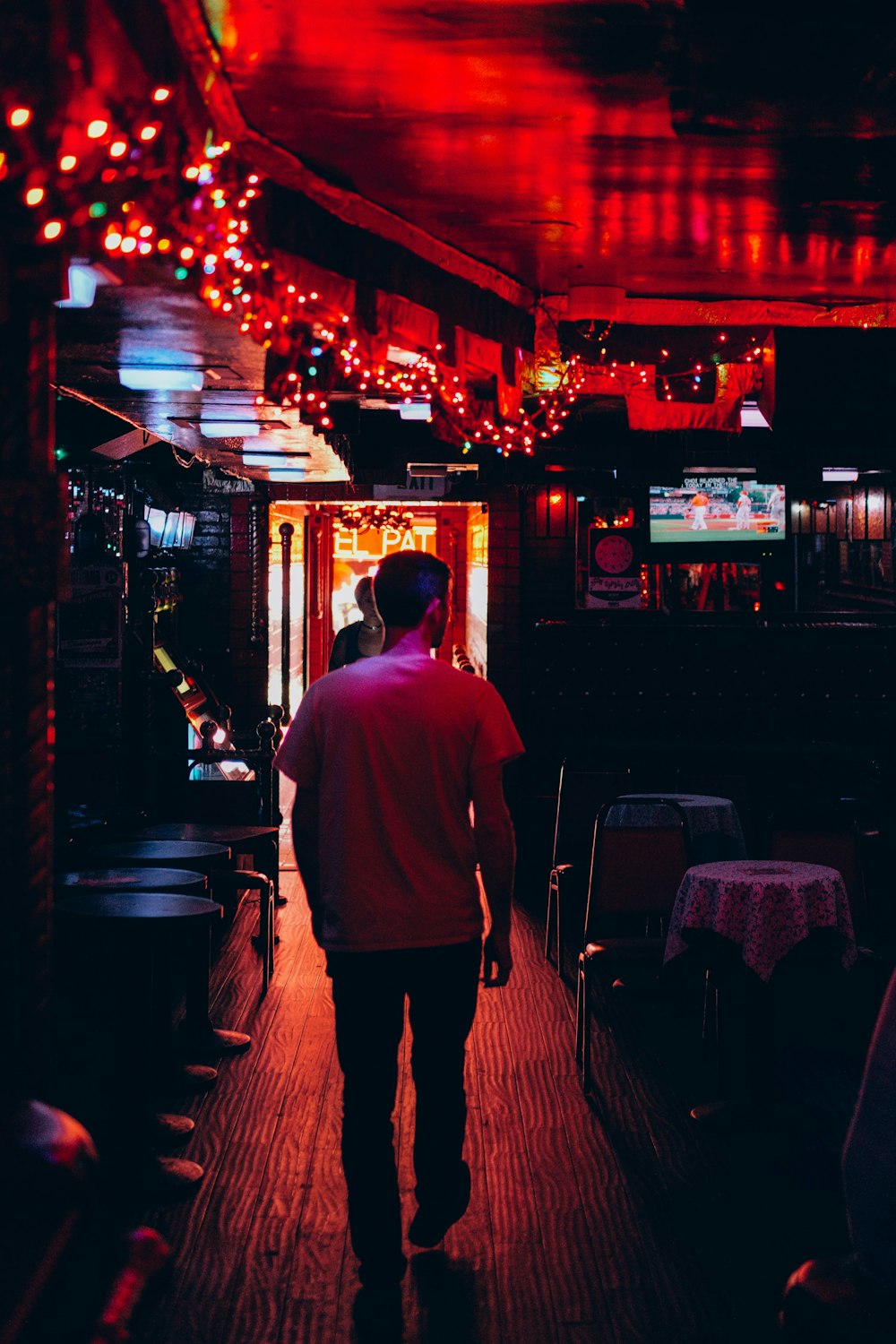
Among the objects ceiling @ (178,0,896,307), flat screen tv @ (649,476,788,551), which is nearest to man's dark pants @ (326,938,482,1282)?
ceiling @ (178,0,896,307)

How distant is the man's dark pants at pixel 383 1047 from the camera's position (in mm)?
2984

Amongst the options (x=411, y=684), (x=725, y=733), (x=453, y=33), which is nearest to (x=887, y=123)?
(x=453, y=33)

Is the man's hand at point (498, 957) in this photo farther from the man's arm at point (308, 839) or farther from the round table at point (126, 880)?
the round table at point (126, 880)

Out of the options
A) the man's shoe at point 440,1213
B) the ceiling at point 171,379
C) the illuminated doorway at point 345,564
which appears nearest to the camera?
the man's shoe at point 440,1213

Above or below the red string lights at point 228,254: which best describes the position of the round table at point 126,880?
below

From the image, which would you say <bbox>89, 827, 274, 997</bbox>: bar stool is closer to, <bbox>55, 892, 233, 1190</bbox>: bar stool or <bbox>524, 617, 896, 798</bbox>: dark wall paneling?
<bbox>55, 892, 233, 1190</bbox>: bar stool

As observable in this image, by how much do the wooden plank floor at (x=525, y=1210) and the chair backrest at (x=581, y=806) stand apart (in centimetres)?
128

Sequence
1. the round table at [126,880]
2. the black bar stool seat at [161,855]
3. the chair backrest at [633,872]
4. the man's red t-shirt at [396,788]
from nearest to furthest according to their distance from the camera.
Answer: the man's red t-shirt at [396,788] → the round table at [126,880] → the black bar stool seat at [161,855] → the chair backrest at [633,872]

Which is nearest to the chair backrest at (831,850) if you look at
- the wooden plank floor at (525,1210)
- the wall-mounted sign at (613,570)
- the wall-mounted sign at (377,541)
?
the wooden plank floor at (525,1210)

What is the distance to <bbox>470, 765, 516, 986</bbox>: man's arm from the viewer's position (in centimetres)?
310

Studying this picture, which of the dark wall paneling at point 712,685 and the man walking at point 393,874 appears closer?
the man walking at point 393,874

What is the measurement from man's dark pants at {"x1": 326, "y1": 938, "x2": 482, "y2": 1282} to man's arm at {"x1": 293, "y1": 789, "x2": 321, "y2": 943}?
19cm

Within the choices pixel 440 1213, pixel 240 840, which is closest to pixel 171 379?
pixel 240 840

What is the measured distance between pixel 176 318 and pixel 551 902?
4184mm
